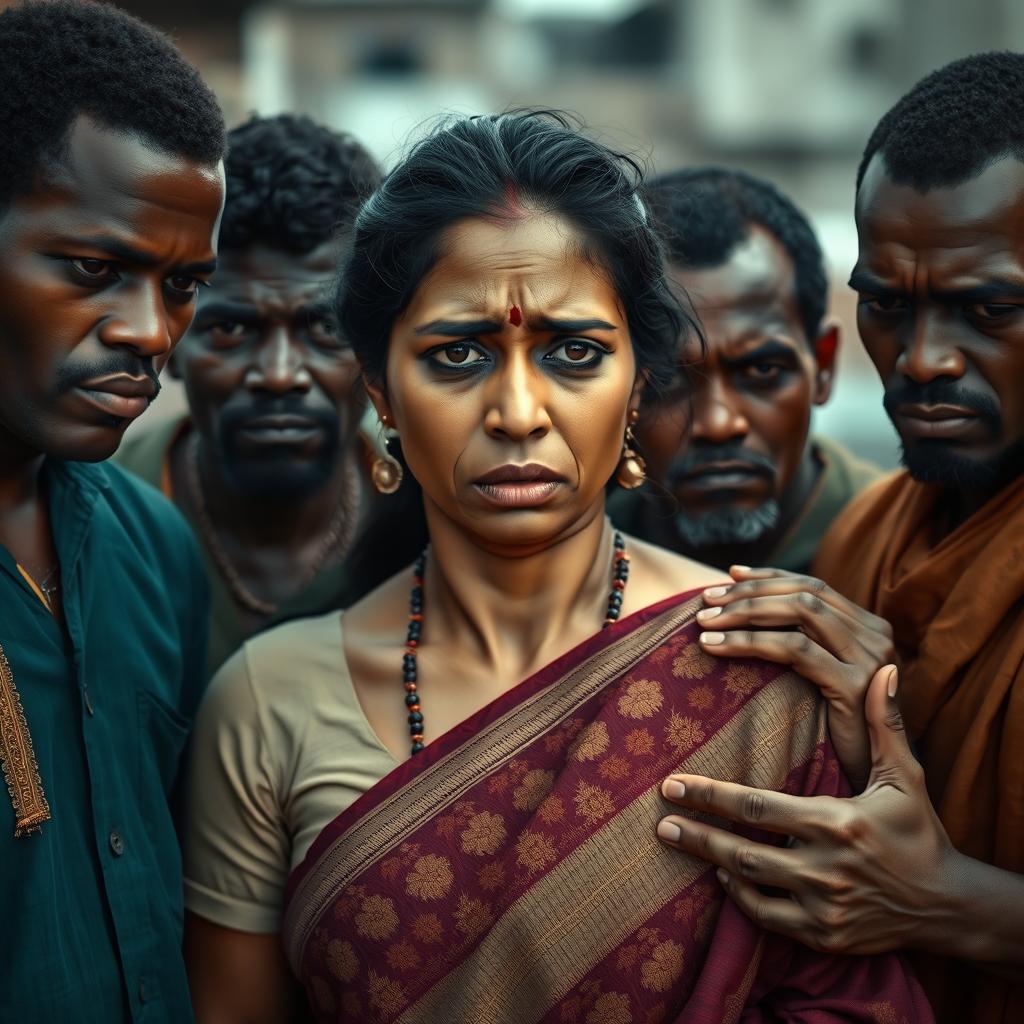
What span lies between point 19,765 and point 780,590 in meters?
1.42

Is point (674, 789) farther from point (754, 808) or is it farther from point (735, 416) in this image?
point (735, 416)

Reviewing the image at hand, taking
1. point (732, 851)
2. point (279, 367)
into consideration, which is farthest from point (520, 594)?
point (279, 367)

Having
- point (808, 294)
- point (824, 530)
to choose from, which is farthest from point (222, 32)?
point (824, 530)

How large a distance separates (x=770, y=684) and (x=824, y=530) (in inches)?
58.0

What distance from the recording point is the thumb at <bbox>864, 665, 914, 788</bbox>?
247 centimetres

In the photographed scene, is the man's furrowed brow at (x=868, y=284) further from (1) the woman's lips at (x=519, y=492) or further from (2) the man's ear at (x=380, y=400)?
(2) the man's ear at (x=380, y=400)

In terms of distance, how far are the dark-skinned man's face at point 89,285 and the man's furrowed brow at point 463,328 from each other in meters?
0.48

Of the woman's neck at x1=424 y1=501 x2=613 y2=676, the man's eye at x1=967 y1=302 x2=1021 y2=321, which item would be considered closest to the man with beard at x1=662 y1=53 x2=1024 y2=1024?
the man's eye at x1=967 y1=302 x2=1021 y2=321

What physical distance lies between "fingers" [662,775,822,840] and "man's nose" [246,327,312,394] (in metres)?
1.75

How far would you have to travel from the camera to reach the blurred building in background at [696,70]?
32.2 m

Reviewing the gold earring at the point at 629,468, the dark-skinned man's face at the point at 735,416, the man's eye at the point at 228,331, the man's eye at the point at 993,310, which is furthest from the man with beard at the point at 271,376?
the man's eye at the point at 993,310

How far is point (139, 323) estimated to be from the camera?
2.41m

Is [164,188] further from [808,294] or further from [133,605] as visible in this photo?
[808,294]

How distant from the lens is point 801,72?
36906mm
